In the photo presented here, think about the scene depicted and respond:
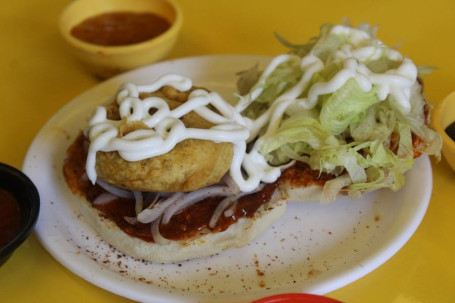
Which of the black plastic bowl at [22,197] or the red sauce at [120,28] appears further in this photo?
the red sauce at [120,28]

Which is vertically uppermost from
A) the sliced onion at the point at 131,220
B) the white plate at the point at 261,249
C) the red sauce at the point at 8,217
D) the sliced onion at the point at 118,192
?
the sliced onion at the point at 118,192

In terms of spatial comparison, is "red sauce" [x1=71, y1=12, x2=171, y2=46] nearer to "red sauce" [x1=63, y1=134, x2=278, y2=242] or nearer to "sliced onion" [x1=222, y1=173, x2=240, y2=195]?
"red sauce" [x1=63, y1=134, x2=278, y2=242]

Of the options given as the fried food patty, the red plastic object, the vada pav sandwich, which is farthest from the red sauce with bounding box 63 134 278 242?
the red plastic object

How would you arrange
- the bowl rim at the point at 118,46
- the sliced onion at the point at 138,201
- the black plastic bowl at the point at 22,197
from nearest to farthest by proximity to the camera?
the black plastic bowl at the point at 22,197 < the sliced onion at the point at 138,201 < the bowl rim at the point at 118,46

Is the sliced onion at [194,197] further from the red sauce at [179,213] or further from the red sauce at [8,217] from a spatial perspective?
the red sauce at [8,217]

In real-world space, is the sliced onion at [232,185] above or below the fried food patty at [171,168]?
below

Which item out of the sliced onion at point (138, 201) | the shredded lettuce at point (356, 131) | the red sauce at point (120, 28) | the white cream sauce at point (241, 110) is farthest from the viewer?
the red sauce at point (120, 28)

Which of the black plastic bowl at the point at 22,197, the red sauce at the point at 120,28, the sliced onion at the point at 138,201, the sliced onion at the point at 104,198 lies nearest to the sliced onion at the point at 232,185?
the sliced onion at the point at 138,201

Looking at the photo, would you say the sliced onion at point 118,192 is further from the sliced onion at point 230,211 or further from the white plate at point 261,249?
the sliced onion at point 230,211
